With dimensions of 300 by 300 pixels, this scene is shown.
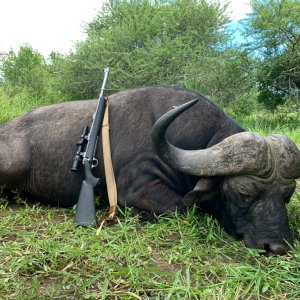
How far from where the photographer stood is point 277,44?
Result: 16219 millimetres

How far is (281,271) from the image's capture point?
2.89 meters

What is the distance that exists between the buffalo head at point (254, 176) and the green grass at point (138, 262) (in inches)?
6.0

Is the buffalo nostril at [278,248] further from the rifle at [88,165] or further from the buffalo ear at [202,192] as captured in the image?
the rifle at [88,165]

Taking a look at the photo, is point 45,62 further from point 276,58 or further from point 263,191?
point 263,191

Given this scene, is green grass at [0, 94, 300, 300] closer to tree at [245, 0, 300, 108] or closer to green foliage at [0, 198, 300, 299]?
green foliage at [0, 198, 300, 299]

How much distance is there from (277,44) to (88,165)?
13.8 metres

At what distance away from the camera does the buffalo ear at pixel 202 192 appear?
362 centimetres

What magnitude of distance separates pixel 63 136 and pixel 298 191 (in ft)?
8.66

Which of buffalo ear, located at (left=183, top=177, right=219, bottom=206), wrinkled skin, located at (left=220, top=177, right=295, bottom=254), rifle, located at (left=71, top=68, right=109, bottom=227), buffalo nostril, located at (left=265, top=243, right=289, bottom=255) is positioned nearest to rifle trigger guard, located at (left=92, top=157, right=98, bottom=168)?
rifle, located at (left=71, top=68, right=109, bottom=227)

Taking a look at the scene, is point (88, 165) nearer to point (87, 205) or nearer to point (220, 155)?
point (87, 205)

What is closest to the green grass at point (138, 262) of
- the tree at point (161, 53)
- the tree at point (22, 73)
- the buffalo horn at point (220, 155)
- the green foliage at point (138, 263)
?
the green foliage at point (138, 263)

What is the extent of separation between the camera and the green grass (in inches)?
101

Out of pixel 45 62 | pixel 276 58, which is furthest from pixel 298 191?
pixel 45 62

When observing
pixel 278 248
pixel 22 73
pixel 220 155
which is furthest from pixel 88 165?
pixel 22 73
